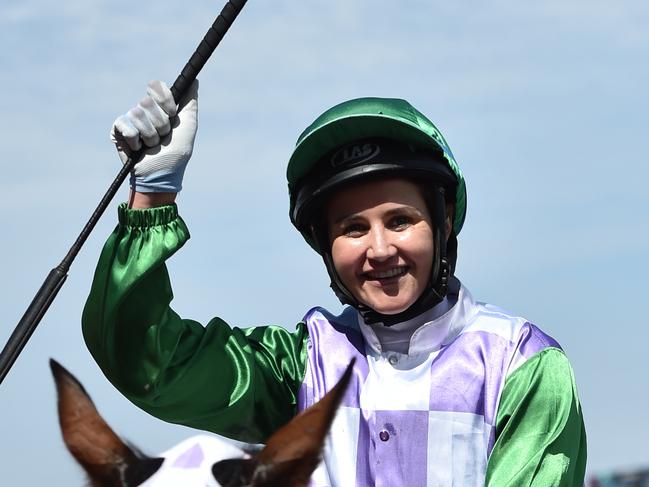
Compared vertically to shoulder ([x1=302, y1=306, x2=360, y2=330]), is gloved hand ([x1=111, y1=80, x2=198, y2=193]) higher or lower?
higher

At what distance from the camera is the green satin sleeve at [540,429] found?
3.78 m

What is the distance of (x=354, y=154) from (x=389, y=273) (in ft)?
1.26

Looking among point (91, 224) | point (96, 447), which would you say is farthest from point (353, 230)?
point (96, 447)

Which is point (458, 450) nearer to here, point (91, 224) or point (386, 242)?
point (386, 242)

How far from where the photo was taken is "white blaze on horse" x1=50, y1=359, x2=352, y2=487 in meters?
2.11

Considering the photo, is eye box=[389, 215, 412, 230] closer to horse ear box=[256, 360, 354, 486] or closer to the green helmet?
the green helmet

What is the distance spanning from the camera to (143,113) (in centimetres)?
379

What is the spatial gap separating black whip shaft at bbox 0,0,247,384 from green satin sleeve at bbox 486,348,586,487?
130 centimetres

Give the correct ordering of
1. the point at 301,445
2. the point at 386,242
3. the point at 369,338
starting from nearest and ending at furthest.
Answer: the point at 301,445, the point at 386,242, the point at 369,338

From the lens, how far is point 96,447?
7.29ft

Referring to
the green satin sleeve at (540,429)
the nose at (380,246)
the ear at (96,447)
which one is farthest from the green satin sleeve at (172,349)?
the ear at (96,447)

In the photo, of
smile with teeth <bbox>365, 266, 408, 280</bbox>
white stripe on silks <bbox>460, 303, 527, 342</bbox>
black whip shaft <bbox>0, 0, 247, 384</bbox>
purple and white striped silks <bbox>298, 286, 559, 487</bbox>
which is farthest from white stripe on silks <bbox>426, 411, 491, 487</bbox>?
black whip shaft <bbox>0, 0, 247, 384</bbox>

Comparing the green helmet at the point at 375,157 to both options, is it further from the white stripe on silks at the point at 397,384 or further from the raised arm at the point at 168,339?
the raised arm at the point at 168,339

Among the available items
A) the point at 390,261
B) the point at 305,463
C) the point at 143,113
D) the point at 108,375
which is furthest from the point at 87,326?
the point at 305,463
